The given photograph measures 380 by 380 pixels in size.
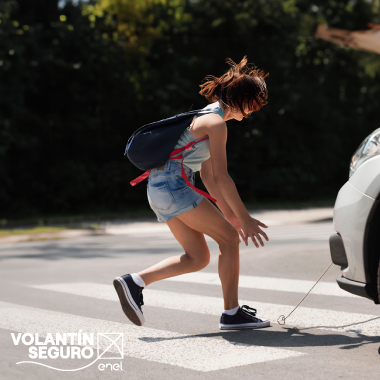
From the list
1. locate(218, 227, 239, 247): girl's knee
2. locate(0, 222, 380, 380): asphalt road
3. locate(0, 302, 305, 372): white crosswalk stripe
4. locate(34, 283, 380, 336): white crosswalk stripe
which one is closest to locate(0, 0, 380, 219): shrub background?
locate(0, 222, 380, 380): asphalt road

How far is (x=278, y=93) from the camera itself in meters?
29.0

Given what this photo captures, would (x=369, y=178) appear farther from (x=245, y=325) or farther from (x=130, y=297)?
(x=130, y=297)

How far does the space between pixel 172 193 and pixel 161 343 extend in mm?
1051

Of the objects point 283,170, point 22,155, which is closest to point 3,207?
point 22,155

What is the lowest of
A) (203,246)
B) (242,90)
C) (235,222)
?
(203,246)

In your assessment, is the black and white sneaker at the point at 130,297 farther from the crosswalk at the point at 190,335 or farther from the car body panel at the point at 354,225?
the car body panel at the point at 354,225

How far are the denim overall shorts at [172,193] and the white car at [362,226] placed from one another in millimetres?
1067

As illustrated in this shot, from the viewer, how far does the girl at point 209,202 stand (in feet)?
14.5

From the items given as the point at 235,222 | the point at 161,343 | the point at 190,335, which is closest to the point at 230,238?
the point at 235,222

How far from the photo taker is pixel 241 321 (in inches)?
183

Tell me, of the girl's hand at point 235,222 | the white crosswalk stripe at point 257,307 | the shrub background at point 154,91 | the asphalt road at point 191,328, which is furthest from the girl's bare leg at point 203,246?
the shrub background at point 154,91

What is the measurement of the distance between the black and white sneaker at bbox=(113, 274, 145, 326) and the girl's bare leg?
126 mm

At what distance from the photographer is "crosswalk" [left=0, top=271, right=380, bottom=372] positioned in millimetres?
3891

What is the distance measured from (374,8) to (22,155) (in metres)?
19.9
